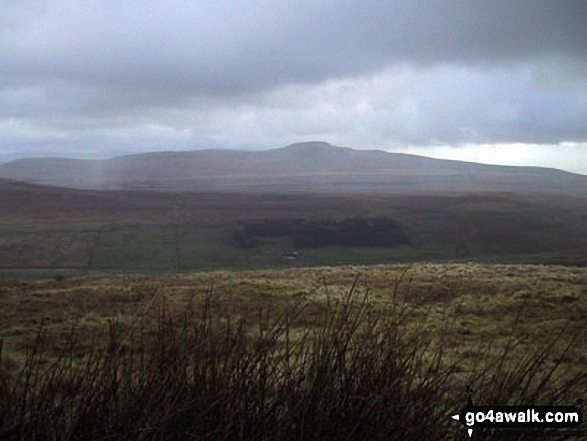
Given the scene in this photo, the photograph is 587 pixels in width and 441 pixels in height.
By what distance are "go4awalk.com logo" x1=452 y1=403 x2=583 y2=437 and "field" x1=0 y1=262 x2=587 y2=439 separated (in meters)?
0.09

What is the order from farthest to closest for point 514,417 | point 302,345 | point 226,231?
point 226,231 < point 302,345 < point 514,417

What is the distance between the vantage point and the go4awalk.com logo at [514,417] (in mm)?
3133

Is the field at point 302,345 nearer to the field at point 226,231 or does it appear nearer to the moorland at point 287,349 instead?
the moorland at point 287,349

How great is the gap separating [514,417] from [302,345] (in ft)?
4.59

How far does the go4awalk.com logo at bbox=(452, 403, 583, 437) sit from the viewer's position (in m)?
3.13

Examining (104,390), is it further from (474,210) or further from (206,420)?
(474,210)

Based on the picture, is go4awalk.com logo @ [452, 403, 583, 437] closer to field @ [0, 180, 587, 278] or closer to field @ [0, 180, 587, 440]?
field @ [0, 180, 587, 440]

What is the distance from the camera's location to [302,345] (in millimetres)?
3428

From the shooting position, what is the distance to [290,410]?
3.24m

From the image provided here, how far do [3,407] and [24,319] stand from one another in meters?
13.1

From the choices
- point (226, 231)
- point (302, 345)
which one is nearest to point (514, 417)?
point (302, 345)

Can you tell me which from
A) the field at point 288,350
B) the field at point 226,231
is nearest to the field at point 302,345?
the field at point 288,350

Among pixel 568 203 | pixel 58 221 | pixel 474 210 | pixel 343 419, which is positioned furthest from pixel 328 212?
pixel 343 419

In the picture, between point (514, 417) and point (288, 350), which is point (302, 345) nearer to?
point (288, 350)
